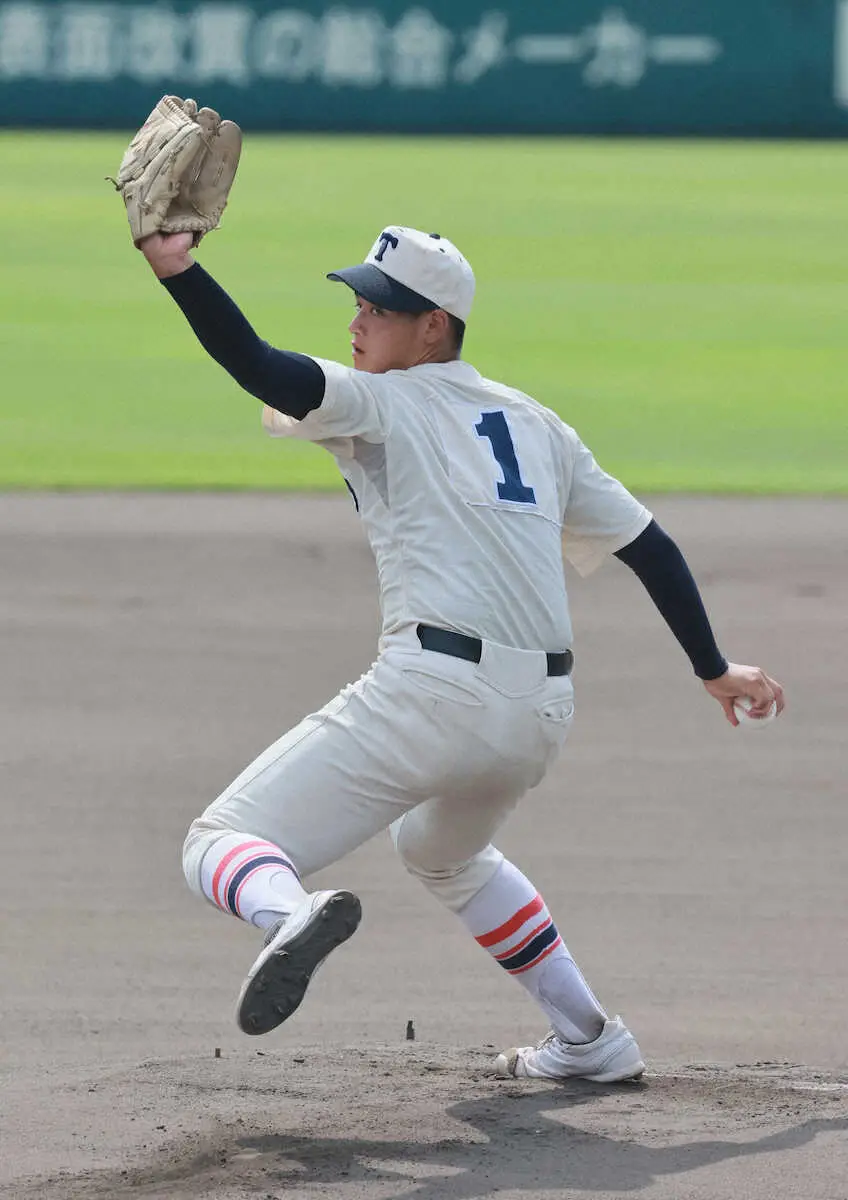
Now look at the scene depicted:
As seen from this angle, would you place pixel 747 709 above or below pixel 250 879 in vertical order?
above

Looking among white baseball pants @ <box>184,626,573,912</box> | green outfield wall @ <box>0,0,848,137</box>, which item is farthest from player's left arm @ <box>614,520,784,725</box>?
green outfield wall @ <box>0,0,848,137</box>

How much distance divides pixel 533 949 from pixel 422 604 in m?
0.90

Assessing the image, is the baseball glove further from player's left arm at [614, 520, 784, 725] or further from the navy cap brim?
player's left arm at [614, 520, 784, 725]

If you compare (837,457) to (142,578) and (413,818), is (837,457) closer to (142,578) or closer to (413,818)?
(142,578)

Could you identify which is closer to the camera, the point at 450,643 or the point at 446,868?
the point at 450,643

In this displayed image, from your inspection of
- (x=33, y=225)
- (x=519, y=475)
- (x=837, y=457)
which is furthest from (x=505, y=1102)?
(x=33, y=225)

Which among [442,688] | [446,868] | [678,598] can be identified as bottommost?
[446,868]

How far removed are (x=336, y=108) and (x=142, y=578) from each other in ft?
63.9

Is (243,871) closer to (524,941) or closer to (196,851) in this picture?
(196,851)

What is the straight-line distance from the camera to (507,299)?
61.3 ft

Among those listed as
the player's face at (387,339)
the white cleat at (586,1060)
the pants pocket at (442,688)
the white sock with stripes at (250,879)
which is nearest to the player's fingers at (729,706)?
the white cleat at (586,1060)

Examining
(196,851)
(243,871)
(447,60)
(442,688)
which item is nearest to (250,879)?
(243,871)

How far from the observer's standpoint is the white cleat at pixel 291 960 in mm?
3697

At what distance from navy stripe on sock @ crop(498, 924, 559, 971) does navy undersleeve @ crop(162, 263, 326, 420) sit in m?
1.31
